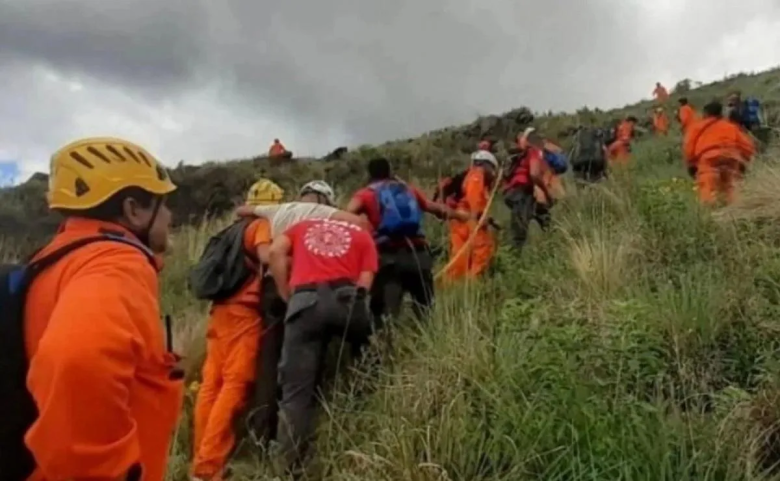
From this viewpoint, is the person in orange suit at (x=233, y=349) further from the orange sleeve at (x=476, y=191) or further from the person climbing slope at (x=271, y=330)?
the orange sleeve at (x=476, y=191)

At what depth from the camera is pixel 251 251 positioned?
7.02 m

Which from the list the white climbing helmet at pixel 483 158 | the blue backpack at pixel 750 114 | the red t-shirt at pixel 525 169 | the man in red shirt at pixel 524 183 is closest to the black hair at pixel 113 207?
the man in red shirt at pixel 524 183

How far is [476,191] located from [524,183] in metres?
0.74

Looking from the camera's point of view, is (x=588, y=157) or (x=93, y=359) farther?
(x=588, y=157)

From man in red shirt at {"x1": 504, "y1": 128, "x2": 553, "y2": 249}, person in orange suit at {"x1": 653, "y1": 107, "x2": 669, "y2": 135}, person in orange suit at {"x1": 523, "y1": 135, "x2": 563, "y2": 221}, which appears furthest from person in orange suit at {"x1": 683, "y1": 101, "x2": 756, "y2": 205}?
person in orange suit at {"x1": 653, "y1": 107, "x2": 669, "y2": 135}

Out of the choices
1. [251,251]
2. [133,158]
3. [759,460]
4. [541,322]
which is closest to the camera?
[133,158]

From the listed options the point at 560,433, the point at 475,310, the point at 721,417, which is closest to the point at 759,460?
the point at 721,417

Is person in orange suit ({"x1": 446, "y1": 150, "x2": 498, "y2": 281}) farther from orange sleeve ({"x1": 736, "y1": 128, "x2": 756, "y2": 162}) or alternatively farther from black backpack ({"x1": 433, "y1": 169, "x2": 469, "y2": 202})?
orange sleeve ({"x1": 736, "y1": 128, "x2": 756, "y2": 162})

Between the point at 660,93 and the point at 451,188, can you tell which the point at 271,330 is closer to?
the point at 451,188

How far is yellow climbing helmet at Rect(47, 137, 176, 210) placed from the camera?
3.19m

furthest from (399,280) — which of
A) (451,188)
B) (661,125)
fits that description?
(661,125)

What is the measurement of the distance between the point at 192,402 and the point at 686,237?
3.60 meters

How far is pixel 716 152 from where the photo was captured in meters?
10.7

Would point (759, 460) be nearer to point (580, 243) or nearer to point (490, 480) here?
point (490, 480)
